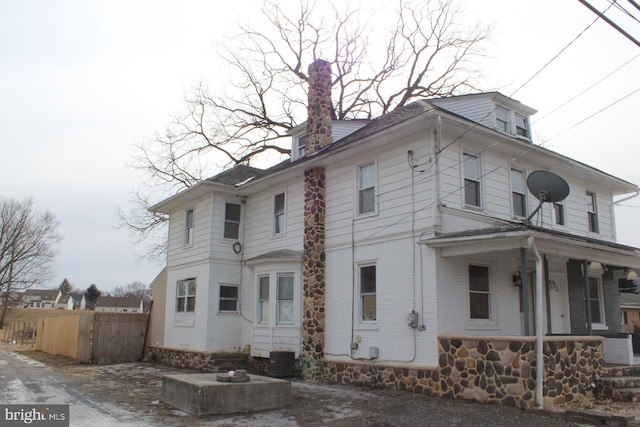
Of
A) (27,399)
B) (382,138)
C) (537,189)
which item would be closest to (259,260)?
(382,138)

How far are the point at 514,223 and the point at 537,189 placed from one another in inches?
47.6

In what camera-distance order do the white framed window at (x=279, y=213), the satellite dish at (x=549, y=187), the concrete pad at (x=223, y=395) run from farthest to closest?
the white framed window at (x=279, y=213)
the satellite dish at (x=549, y=187)
the concrete pad at (x=223, y=395)

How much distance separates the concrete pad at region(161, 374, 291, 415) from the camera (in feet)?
28.1

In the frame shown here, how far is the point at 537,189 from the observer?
10.9m

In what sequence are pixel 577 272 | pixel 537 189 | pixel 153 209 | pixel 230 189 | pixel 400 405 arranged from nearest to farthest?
1. pixel 400 405
2. pixel 537 189
3. pixel 577 272
4. pixel 230 189
5. pixel 153 209

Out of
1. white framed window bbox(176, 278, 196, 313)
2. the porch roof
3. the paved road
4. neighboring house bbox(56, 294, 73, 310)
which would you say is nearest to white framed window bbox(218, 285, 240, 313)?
white framed window bbox(176, 278, 196, 313)

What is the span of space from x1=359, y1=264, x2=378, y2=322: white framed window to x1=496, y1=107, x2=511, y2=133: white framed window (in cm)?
506

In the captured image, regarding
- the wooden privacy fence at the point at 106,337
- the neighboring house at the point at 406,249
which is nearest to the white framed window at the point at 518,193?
the neighboring house at the point at 406,249

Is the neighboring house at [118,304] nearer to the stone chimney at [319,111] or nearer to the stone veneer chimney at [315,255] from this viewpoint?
the stone chimney at [319,111]

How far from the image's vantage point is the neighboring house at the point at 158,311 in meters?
19.3

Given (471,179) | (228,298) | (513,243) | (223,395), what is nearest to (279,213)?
(228,298)

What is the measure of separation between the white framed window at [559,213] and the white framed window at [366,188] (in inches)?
209

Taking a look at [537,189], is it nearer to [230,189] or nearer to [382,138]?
[382,138]

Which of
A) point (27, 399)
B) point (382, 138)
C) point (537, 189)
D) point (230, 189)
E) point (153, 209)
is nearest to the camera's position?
point (27, 399)
